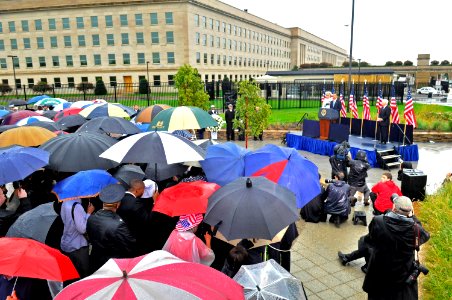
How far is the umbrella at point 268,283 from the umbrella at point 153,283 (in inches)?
15.3

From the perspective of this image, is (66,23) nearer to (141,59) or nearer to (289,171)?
(141,59)

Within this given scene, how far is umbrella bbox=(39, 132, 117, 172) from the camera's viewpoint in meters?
6.42

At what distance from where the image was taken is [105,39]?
200ft

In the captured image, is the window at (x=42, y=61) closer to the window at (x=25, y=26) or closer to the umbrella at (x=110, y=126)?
the window at (x=25, y=26)

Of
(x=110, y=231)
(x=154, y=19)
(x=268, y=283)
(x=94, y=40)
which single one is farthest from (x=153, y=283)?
(x=94, y=40)

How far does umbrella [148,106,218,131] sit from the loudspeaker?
5.39 m

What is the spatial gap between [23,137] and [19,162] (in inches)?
91.4

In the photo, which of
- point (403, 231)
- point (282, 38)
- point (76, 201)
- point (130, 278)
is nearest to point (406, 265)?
point (403, 231)

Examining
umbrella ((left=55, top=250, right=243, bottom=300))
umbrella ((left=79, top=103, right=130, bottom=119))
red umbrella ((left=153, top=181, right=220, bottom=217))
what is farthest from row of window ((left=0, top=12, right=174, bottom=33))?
umbrella ((left=55, top=250, right=243, bottom=300))

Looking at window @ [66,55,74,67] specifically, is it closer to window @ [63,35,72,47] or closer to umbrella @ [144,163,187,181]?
window @ [63,35,72,47]

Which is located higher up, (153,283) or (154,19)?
(154,19)

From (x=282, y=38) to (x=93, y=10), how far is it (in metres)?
58.6

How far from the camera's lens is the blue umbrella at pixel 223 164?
6.31m

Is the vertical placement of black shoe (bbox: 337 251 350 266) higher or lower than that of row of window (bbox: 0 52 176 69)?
lower
